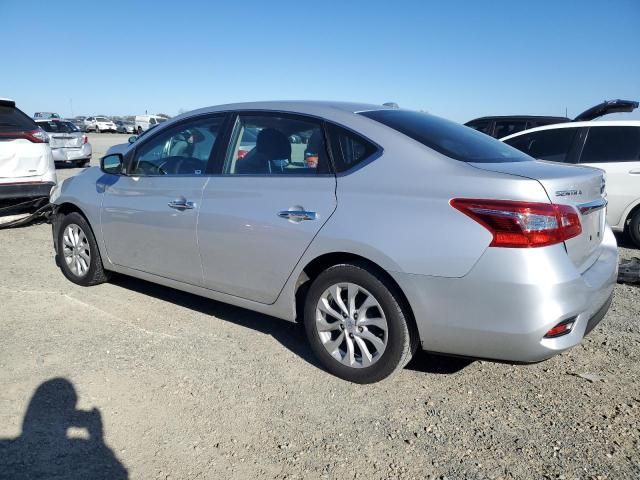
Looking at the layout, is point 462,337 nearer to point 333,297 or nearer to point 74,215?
point 333,297

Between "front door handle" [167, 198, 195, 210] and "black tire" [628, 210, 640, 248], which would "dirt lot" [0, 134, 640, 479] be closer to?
"front door handle" [167, 198, 195, 210]

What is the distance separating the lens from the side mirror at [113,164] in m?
4.33

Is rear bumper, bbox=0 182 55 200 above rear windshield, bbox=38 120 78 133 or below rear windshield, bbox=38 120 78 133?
below

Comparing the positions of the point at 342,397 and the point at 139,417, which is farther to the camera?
the point at 342,397

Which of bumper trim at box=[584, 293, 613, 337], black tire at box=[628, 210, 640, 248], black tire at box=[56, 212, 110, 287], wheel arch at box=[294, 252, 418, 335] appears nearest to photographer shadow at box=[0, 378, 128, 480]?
wheel arch at box=[294, 252, 418, 335]

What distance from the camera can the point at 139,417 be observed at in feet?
9.03

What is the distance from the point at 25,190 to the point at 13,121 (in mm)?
952

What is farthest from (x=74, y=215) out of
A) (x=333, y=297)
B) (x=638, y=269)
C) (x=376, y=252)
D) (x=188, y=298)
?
(x=638, y=269)

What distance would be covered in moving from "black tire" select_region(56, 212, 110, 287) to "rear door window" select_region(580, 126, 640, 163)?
5.87 m

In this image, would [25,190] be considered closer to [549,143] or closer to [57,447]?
[57,447]

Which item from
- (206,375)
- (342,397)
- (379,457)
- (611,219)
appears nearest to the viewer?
(379,457)

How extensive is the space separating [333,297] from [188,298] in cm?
195

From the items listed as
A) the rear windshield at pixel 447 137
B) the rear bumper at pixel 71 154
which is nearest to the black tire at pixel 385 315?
the rear windshield at pixel 447 137

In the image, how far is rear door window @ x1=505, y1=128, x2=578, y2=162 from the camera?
6.86 m
